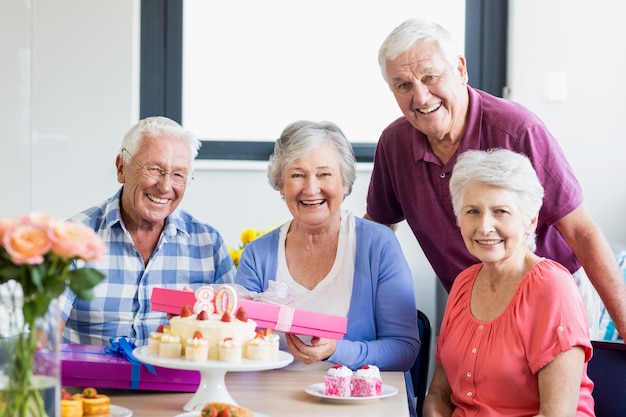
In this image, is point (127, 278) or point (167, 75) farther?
point (167, 75)

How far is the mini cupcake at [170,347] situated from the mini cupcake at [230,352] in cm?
9

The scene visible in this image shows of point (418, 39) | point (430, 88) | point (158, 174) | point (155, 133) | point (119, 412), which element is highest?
point (418, 39)

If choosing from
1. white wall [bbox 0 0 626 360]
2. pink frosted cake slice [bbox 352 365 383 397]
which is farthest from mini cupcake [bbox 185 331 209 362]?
white wall [bbox 0 0 626 360]

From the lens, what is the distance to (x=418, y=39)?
2.35 m

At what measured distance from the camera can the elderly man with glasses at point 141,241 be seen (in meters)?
2.43

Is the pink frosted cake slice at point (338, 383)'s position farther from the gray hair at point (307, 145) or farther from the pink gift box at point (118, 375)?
the gray hair at point (307, 145)

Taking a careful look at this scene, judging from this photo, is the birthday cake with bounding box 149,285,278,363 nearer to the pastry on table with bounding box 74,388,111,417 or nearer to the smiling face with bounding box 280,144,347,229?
the pastry on table with bounding box 74,388,111,417

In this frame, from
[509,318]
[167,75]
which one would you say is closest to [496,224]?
[509,318]

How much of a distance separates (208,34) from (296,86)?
18.8 inches

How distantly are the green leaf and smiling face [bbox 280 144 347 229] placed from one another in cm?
118

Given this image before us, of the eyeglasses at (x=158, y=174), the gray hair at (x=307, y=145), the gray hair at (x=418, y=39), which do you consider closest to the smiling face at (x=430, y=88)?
the gray hair at (x=418, y=39)

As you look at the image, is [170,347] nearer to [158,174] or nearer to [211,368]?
[211,368]

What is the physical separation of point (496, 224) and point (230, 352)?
71 centimetres

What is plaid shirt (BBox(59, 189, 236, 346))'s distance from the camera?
2422 millimetres
